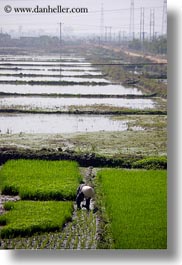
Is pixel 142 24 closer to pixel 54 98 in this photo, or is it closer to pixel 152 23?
pixel 152 23

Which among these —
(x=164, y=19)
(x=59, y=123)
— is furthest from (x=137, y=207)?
(x=164, y=19)

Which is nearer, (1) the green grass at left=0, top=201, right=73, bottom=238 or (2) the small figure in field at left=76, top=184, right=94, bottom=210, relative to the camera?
(1) the green grass at left=0, top=201, right=73, bottom=238

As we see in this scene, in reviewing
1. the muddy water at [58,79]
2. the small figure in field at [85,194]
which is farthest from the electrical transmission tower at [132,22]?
the small figure in field at [85,194]

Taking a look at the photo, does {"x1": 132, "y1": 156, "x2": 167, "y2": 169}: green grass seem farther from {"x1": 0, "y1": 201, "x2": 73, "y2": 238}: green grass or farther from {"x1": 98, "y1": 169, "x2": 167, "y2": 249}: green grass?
{"x1": 0, "y1": 201, "x2": 73, "y2": 238}: green grass

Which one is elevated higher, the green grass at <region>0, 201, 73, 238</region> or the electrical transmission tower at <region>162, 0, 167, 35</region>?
the electrical transmission tower at <region>162, 0, 167, 35</region>

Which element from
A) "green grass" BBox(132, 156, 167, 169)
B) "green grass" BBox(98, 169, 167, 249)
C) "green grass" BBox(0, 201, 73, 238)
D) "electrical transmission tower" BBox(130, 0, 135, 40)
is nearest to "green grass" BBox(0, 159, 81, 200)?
"green grass" BBox(0, 201, 73, 238)

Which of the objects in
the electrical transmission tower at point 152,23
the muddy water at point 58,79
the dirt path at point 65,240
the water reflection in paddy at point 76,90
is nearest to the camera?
the dirt path at point 65,240

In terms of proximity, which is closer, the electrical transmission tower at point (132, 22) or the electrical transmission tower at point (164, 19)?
the electrical transmission tower at point (164, 19)

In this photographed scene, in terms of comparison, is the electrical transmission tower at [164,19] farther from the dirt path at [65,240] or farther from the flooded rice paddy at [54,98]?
the dirt path at [65,240]
